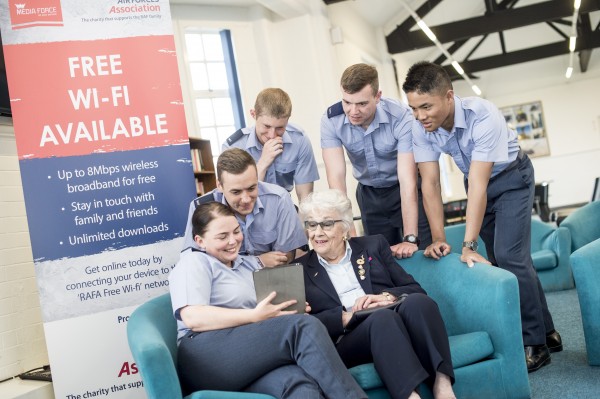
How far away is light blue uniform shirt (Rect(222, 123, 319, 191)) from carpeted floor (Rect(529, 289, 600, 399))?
1.56 m

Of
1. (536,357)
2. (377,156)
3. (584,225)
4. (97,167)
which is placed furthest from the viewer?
(584,225)

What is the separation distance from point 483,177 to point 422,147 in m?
0.40

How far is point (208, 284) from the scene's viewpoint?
2867 mm

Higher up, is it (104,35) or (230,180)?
(104,35)

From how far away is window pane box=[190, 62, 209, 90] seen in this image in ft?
28.8

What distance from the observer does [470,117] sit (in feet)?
11.7

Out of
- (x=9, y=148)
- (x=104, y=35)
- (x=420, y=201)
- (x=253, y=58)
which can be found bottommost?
(x=420, y=201)

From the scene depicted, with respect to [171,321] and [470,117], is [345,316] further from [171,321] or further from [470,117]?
[470,117]

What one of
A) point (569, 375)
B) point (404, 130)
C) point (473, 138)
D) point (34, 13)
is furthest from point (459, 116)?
point (34, 13)

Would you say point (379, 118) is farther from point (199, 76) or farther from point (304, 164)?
point (199, 76)

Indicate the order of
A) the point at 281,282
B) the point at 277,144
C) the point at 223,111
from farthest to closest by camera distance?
the point at 223,111, the point at 277,144, the point at 281,282

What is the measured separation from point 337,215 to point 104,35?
156cm

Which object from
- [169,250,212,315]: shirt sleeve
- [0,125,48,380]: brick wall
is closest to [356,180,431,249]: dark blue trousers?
[169,250,212,315]: shirt sleeve

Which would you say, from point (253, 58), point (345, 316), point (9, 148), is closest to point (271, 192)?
point (345, 316)
